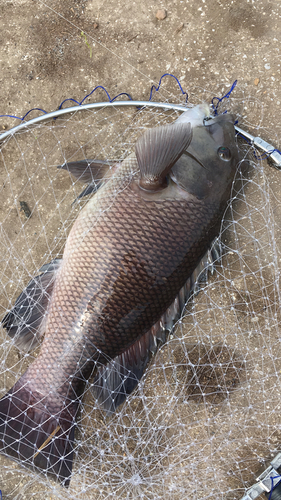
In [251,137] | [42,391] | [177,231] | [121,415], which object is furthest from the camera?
[121,415]

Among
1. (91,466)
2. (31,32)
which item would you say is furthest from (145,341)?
(31,32)

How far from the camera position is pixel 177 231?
66.7 inches

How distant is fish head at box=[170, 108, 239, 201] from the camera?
5.75ft

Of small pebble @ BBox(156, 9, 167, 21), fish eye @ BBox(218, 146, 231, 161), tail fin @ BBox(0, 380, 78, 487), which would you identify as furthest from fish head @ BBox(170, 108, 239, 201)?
tail fin @ BBox(0, 380, 78, 487)

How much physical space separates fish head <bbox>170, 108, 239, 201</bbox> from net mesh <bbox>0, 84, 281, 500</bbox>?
242mm

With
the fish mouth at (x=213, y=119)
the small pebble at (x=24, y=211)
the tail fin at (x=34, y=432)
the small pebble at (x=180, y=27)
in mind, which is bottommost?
the tail fin at (x=34, y=432)

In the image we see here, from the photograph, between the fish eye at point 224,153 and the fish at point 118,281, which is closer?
the fish at point 118,281

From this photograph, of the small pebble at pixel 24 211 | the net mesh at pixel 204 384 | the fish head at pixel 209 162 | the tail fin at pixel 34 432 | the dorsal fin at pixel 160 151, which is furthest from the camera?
the small pebble at pixel 24 211

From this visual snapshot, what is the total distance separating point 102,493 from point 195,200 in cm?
221

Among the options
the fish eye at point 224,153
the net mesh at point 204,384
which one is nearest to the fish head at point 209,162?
the fish eye at point 224,153

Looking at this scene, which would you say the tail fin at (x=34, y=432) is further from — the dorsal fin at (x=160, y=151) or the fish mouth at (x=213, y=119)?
the fish mouth at (x=213, y=119)

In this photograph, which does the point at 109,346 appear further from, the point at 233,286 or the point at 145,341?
the point at 233,286

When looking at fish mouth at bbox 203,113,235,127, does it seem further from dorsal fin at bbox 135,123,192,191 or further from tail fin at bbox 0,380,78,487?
tail fin at bbox 0,380,78,487

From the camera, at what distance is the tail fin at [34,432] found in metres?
1.88
